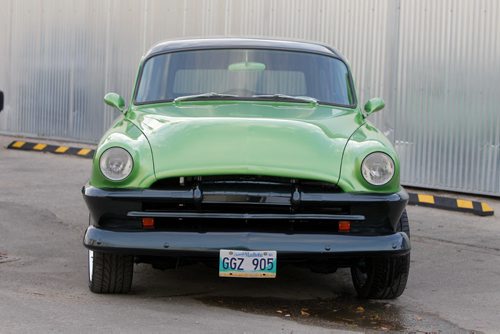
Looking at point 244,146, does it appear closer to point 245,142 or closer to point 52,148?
point 245,142

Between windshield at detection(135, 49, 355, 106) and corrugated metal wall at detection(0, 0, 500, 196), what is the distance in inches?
184

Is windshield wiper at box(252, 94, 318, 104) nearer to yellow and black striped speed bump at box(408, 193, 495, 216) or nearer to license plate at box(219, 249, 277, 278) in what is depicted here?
license plate at box(219, 249, 277, 278)

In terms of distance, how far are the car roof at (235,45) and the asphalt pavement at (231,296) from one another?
5.45 feet

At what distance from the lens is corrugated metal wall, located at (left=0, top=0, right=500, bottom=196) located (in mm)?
12672

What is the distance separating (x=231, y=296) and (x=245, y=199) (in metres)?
0.94

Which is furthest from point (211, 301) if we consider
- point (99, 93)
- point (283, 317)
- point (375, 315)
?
point (99, 93)

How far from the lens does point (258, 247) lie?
648cm

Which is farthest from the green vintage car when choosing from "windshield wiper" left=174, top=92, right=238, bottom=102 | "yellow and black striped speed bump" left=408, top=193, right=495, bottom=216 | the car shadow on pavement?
"yellow and black striped speed bump" left=408, top=193, right=495, bottom=216

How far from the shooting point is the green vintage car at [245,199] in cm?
652

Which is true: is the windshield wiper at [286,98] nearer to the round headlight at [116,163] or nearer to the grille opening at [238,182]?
the grille opening at [238,182]

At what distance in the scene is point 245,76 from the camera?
8.16 m

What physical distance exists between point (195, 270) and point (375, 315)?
5.72 ft

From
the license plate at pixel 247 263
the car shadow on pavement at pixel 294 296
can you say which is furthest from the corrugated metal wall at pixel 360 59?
the license plate at pixel 247 263

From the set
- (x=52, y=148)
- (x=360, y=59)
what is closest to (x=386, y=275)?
(x=360, y=59)
